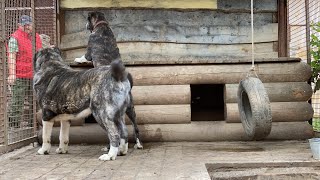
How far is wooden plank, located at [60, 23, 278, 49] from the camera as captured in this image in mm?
8242

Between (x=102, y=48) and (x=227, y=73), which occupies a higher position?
(x=102, y=48)

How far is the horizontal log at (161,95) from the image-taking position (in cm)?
701

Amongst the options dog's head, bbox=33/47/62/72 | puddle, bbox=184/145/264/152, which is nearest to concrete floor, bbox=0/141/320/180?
puddle, bbox=184/145/264/152

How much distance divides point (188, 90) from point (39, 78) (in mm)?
2383

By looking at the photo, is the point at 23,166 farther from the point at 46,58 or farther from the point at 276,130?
the point at 276,130

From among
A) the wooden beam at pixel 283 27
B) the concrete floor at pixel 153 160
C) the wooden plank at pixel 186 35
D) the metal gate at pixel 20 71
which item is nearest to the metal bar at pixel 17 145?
the metal gate at pixel 20 71

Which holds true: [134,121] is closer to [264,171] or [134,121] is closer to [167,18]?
[264,171]

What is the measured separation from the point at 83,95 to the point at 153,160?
1200mm

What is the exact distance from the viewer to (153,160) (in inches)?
196

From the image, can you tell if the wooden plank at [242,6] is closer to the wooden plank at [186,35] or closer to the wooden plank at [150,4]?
the wooden plank at [150,4]

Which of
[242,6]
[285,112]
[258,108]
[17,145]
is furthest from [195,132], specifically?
[242,6]

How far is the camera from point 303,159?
16.3 ft

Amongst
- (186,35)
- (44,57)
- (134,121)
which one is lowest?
(134,121)

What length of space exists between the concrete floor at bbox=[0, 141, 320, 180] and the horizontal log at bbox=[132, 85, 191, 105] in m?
0.72
